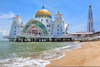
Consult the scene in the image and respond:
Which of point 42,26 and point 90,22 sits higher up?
point 90,22

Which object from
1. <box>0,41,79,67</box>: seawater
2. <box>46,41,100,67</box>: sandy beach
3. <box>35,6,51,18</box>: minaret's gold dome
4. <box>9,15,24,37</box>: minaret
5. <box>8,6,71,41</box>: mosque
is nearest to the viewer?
<box>46,41,100,67</box>: sandy beach

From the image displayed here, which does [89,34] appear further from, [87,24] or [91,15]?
[91,15]

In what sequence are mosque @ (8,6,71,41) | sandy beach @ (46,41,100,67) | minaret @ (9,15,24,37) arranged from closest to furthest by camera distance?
sandy beach @ (46,41,100,67)
mosque @ (8,6,71,41)
minaret @ (9,15,24,37)

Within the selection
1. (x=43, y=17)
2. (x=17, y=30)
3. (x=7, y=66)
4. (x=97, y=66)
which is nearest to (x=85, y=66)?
(x=97, y=66)

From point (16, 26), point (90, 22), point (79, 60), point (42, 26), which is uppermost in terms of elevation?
point (90, 22)

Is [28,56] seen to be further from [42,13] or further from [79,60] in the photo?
[42,13]

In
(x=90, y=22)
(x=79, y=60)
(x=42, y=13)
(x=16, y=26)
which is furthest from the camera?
(x=90, y=22)

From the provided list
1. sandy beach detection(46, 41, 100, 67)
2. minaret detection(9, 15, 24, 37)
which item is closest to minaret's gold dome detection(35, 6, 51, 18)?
minaret detection(9, 15, 24, 37)

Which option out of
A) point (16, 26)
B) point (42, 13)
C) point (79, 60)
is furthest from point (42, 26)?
point (79, 60)

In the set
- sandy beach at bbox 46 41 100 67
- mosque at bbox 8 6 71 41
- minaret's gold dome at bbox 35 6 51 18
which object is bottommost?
sandy beach at bbox 46 41 100 67

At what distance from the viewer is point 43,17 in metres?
42.2

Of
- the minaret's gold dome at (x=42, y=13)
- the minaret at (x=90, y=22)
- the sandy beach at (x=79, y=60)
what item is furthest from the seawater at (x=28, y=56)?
the minaret at (x=90, y=22)

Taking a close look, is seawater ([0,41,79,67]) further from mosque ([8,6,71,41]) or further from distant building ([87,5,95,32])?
distant building ([87,5,95,32])

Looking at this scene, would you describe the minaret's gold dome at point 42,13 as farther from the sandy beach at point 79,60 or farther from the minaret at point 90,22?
the sandy beach at point 79,60
